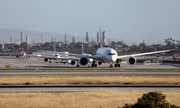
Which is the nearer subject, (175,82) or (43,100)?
(43,100)

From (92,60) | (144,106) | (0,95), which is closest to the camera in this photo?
(144,106)

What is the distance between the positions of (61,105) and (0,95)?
270 inches

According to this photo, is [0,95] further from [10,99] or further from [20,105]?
[20,105]

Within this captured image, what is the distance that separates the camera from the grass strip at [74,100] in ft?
59.7

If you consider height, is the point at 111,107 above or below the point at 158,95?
below

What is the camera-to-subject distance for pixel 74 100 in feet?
65.4

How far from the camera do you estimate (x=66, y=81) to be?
33.7 m

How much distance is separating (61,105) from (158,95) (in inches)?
290

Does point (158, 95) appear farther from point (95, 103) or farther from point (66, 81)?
point (66, 81)

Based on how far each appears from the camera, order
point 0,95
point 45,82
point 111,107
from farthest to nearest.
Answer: point 45,82 < point 0,95 < point 111,107

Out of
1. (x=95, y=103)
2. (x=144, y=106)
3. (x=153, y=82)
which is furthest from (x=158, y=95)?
(x=153, y=82)

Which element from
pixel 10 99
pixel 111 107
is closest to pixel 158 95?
pixel 111 107

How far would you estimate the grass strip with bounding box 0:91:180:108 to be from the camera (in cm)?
1819

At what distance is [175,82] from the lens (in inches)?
1312
